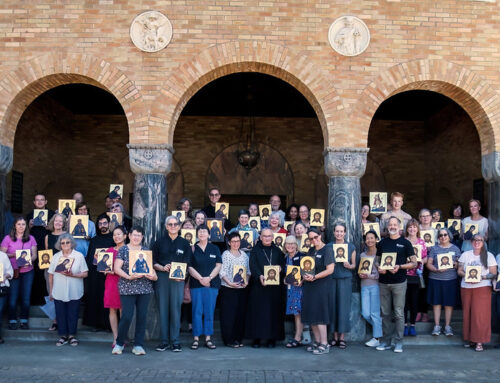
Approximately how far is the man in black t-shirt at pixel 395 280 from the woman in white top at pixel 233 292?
7.04 feet

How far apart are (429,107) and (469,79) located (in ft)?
15.5

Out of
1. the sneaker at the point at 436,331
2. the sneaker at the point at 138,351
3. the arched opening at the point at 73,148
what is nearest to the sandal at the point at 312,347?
the sneaker at the point at 436,331

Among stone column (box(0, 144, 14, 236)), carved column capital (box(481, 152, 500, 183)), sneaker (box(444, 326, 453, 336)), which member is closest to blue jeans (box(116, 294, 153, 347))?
stone column (box(0, 144, 14, 236))

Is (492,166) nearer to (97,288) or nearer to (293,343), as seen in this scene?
(293,343)

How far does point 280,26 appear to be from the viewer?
960 centimetres

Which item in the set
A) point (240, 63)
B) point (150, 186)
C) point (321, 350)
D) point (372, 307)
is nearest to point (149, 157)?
point (150, 186)

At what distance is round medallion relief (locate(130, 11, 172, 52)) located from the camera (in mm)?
9508

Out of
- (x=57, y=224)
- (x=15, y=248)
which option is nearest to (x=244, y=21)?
(x=57, y=224)

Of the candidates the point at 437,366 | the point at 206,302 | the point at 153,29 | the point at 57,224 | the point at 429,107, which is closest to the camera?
the point at 437,366

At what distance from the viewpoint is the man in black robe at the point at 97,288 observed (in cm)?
872

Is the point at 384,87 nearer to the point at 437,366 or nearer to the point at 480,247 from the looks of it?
the point at 480,247

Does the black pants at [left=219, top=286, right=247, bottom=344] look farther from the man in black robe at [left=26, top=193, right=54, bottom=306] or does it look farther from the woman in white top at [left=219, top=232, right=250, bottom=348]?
the man in black robe at [left=26, top=193, right=54, bottom=306]

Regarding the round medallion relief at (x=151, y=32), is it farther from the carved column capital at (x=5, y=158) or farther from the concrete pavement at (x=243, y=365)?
the concrete pavement at (x=243, y=365)

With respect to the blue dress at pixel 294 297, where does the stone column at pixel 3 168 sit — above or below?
above
